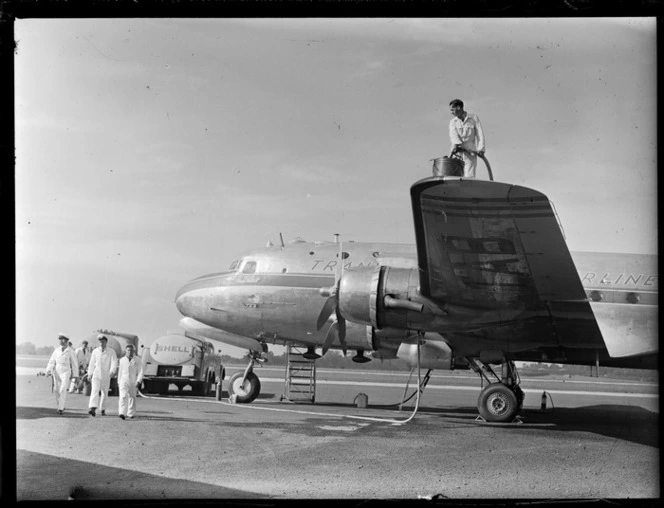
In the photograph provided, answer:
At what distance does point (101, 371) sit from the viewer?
1312cm

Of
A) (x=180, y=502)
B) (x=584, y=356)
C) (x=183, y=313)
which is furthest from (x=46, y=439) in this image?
(x=584, y=356)

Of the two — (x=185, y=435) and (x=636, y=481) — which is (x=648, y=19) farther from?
(x=185, y=435)

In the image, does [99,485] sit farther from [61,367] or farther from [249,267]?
[249,267]

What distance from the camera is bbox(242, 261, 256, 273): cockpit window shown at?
16.2 m

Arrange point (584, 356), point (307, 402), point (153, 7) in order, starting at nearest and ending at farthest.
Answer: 1. point (153, 7)
2. point (584, 356)
3. point (307, 402)

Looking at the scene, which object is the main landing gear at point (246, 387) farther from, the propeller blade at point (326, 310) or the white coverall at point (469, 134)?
the white coverall at point (469, 134)

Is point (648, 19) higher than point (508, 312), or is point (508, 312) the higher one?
point (648, 19)

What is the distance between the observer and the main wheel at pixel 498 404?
1320 cm

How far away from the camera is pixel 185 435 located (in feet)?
35.6

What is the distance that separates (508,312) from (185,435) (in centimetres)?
643

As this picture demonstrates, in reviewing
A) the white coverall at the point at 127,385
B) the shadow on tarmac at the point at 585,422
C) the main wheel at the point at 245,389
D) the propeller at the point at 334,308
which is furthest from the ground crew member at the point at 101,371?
the shadow on tarmac at the point at 585,422

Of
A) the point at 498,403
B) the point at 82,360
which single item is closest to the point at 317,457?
the point at 498,403

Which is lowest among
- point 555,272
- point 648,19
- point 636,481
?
point 636,481

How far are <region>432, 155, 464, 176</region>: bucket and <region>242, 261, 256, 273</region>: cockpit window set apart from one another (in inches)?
351
